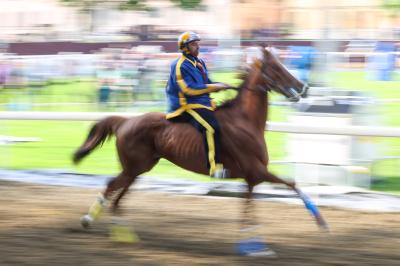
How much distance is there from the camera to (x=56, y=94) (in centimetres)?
1936

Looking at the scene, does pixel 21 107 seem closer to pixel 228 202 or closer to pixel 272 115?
pixel 272 115

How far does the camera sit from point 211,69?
20.5m

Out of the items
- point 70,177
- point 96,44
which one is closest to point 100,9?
point 70,177

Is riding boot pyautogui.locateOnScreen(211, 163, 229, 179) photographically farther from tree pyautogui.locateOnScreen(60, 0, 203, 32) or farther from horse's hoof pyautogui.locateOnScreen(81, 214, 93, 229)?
tree pyautogui.locateOnScreen(60, 0, 203, 32)

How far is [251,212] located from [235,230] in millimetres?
915

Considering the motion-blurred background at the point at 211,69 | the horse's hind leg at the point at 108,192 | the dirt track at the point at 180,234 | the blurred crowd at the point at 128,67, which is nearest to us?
the dirt track at the point at 180,234

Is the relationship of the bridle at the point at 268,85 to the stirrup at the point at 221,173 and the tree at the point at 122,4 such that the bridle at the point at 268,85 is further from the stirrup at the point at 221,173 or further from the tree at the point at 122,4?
the tree at the point at 122,4

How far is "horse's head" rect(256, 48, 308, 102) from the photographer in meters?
6.98

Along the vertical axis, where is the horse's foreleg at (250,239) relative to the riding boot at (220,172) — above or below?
below

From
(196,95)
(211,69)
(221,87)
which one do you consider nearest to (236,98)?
(221,87)

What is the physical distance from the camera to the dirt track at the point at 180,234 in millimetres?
6484

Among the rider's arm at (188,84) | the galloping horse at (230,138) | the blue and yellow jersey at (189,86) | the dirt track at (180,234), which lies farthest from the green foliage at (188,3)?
the rider's arm at (188,84)

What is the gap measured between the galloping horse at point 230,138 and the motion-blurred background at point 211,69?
1.03ft

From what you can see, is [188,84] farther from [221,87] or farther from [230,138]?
[230,138]
